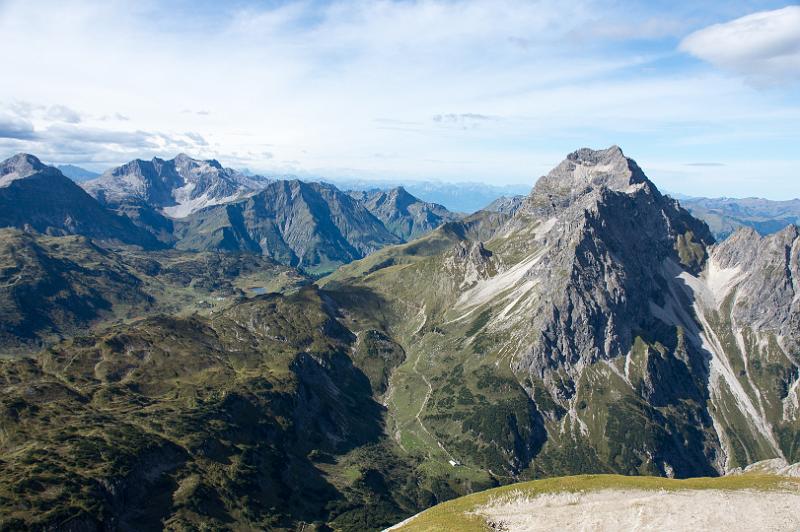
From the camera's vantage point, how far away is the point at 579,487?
131 meters

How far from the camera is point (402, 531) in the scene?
138000 millimetres

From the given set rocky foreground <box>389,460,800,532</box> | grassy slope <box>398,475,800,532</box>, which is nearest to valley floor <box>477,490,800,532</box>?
rocky foreground <box>389,460,800,532</box>

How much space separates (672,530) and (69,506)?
20785 centimetres

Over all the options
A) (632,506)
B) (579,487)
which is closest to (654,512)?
(632,506)

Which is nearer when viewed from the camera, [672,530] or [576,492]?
[672,530]

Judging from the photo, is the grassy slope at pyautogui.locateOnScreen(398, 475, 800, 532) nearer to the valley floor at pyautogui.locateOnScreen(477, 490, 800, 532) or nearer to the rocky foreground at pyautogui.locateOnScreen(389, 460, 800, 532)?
the rocky foreground at pyautogui.locateOnScreen(389, 460, 800, 532)

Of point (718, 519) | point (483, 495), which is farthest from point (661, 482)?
point (483, 495)

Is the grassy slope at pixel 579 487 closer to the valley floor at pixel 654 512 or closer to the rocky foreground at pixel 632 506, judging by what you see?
the rocky foreground at pixel 632 506

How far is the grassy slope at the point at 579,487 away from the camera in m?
123

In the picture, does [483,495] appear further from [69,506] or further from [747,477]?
[69,506]

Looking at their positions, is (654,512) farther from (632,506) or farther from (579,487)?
(579,487)

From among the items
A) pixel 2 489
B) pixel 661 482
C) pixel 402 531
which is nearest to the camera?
pixel 661 482

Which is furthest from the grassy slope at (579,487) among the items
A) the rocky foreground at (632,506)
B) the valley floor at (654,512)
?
the valley floor at (654,512)

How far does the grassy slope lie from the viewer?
12325 centimetres
